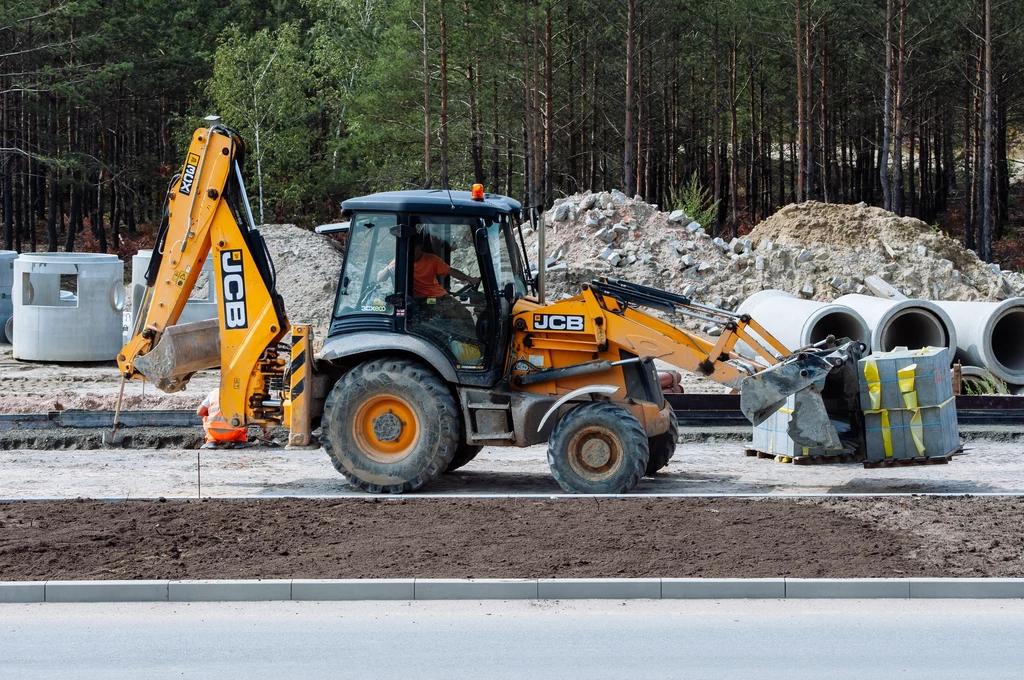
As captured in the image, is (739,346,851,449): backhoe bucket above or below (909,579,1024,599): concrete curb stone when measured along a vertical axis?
above

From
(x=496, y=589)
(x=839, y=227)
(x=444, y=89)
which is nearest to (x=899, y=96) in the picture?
(x=839, y=227)

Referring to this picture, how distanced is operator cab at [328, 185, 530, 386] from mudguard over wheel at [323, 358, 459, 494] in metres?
0.33

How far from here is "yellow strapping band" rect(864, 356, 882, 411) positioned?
10.3 meters

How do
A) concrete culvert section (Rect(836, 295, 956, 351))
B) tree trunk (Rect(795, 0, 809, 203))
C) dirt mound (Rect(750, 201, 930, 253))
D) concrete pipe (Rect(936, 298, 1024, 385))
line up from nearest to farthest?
concrete pipe (Rect(936, 298, 1024, 385)) → concrete culvert section (Rect(836, 295, 956, 351)) → dirt mound (Rect(750, 201, 930, 253)) → tree trunk (Rect(795, 0, 809, 203))

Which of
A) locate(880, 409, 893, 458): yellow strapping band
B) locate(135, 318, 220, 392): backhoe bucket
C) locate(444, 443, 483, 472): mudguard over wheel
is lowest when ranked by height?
locate(444, 443, 483, 472): mudguard over wheel

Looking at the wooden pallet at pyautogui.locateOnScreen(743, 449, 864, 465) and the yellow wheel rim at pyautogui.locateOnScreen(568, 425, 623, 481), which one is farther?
the wooden pallet at pyautogui.locateOnScreen(743, 449, 864, 465)

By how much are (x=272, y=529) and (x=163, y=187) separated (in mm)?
42475

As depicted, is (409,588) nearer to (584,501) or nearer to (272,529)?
(272,529)

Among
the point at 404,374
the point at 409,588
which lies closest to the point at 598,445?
the point at 404,374

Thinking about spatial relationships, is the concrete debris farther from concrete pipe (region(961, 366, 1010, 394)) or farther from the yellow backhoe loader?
the yellow backhoe loader

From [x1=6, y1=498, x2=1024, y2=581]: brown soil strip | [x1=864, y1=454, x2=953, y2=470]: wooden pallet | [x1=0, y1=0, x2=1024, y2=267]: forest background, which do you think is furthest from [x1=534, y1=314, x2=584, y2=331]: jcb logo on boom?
[x1=0, y1=0, x2=1024, y2=267]: forest background

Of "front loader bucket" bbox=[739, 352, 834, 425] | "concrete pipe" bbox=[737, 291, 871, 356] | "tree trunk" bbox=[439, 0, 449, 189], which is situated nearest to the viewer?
"front loader bucket" bbox=[739, 352, 834, 425]

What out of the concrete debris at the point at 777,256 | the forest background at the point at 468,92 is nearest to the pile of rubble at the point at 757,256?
the concrete debris at the point at 777,256

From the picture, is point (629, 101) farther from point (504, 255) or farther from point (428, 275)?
point (428, 275)
